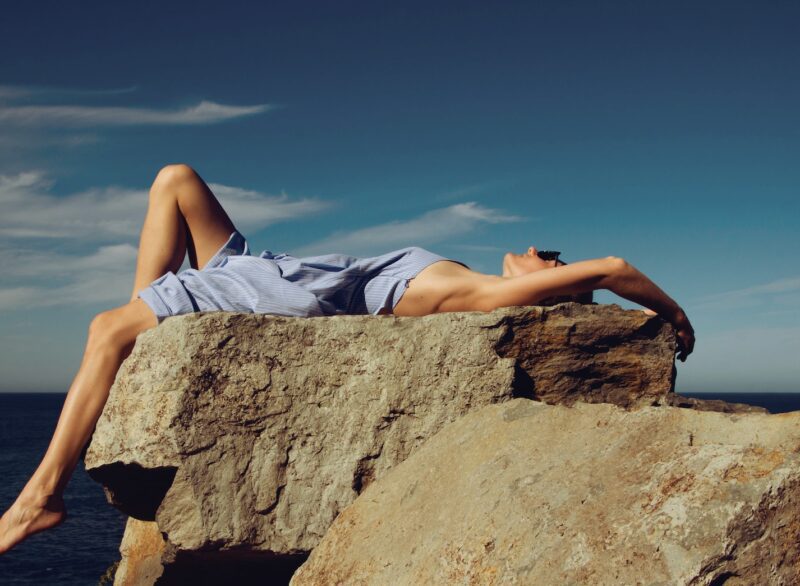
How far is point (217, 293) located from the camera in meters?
3.96

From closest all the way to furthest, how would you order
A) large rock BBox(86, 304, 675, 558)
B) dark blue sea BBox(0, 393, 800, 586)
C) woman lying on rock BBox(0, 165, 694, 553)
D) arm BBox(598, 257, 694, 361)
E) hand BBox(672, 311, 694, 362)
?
large rock BBox(86, 304, 675, 558)
woman lying on rock BBox(0, 165, 694, 553)
arm BBox(598, 257, 694, 361)
hand BBox(672, 311, 694, 362)
dark blue sea BBox(0, 393, 800, 586)

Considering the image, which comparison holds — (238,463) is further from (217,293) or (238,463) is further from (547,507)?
(547,507)

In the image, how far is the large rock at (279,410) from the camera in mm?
3443

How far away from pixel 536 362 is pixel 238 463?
4.94ft

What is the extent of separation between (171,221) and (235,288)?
0.63m

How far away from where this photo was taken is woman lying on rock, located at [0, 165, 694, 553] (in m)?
3.66

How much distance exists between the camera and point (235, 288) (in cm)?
402

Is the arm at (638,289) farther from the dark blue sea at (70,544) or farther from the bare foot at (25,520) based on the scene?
the dark blue sea at (70,544)

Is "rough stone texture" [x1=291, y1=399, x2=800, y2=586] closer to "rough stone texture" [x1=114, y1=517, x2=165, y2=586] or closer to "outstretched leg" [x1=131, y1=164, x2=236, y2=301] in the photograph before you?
"rough stone texture" [x1=114, y1=517, x2=165, y2=586]

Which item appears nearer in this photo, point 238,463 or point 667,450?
point 667,450

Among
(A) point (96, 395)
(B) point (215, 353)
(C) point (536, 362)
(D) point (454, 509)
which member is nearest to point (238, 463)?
(B) point (215, 353)

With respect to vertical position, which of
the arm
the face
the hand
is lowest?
the hand

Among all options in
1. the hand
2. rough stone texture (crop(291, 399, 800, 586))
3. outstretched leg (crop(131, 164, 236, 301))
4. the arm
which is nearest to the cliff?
rough stone texture (crop(291, 399, 800, 586))

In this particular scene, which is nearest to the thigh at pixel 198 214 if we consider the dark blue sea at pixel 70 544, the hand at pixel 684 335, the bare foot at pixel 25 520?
the bare foot at pixel 25 520
